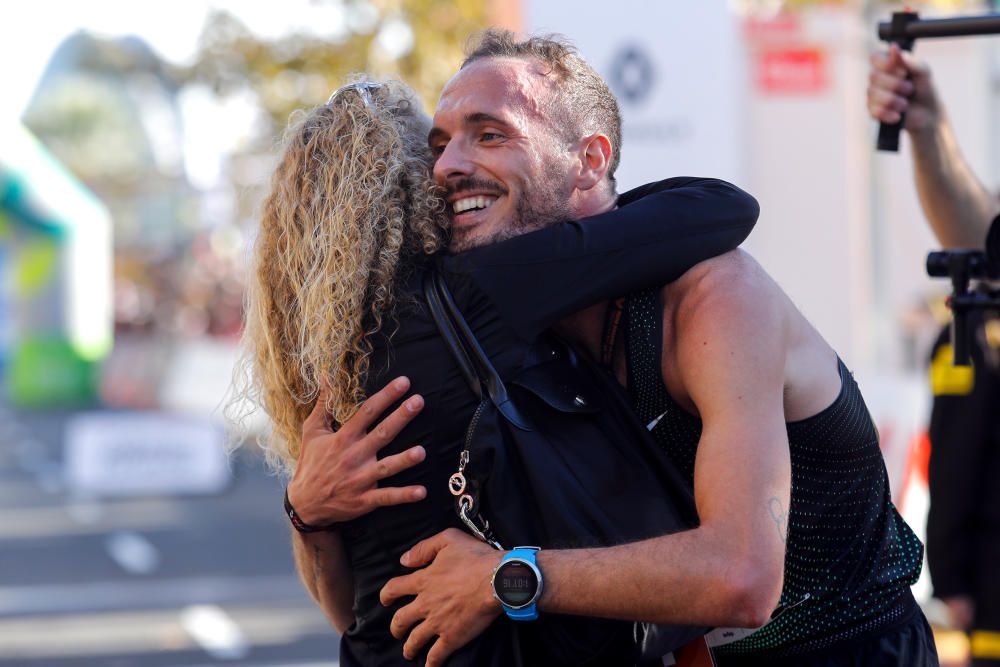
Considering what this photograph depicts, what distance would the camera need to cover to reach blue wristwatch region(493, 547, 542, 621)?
2170 mm

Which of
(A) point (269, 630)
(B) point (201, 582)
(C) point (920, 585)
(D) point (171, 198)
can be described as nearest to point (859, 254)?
(C) point (920, 585)

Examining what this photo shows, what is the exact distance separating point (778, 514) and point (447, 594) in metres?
0.56

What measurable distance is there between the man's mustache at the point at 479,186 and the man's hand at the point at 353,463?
41 centimetres

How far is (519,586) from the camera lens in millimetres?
2172

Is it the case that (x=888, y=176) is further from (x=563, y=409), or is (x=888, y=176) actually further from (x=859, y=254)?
(x=563, y=409)

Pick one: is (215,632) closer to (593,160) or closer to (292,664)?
(292,664)

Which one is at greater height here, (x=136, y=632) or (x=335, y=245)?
(x=335, y=245)

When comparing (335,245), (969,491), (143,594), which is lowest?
(143,594)

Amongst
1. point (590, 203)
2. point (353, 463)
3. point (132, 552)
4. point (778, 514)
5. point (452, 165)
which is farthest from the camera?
point (132, 552)

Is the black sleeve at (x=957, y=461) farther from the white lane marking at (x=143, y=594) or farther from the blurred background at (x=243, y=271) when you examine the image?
the white lane marking at (x=143, y=594)

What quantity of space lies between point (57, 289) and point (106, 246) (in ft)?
3.61

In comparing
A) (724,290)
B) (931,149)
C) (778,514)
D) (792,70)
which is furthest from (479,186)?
(792,70)

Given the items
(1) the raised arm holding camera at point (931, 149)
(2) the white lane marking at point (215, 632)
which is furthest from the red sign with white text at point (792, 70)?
(1) the raised arm holding camera at point (931, 149)

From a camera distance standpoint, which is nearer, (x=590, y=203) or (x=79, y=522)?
(x=590, y=203)
